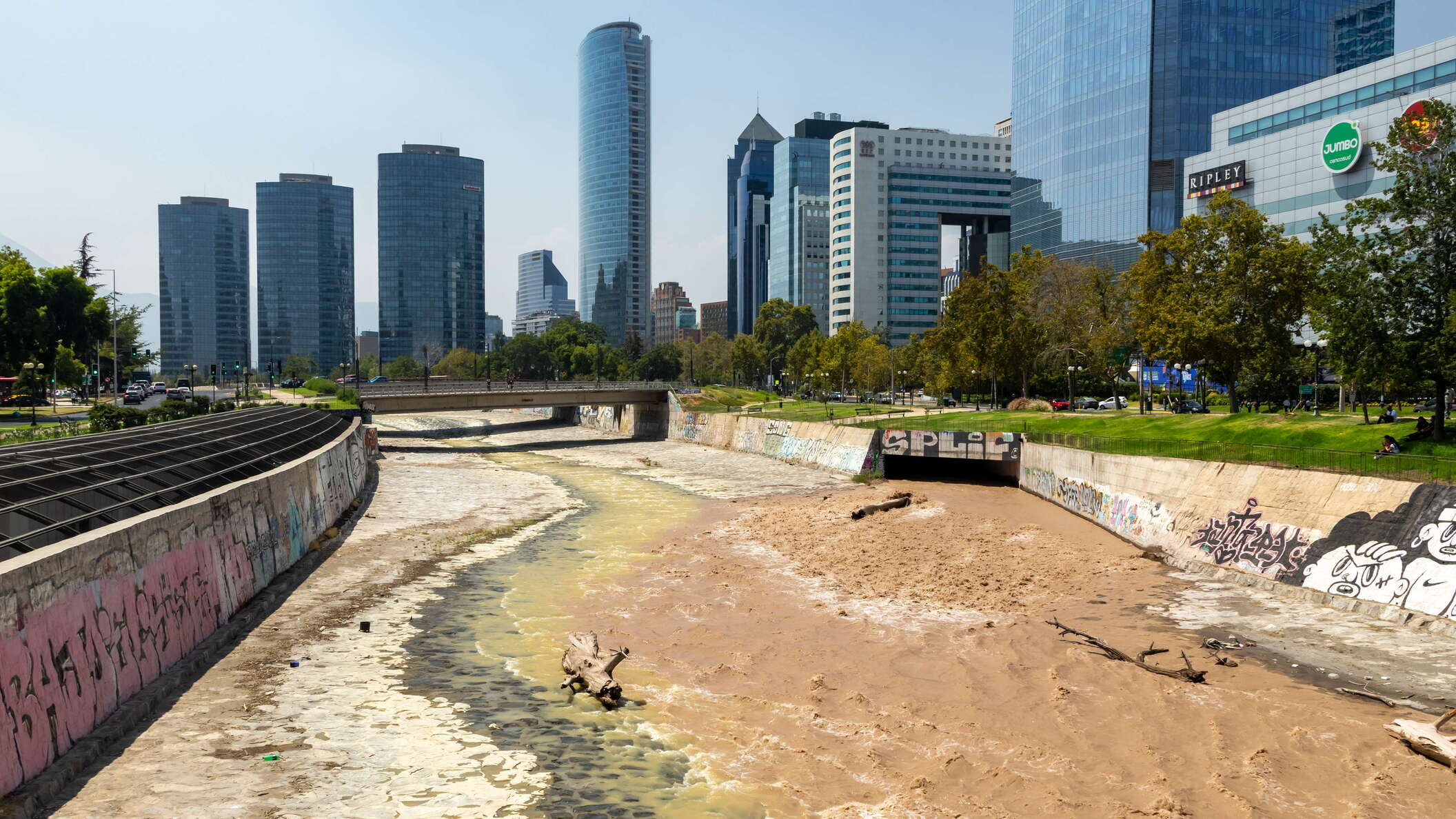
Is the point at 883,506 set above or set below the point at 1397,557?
below

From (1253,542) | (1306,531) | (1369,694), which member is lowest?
(1369,694)

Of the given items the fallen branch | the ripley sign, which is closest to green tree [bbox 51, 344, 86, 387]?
the fallen branch

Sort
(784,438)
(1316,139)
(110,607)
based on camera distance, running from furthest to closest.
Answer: (1316,139) < (784,438) < (110,607)

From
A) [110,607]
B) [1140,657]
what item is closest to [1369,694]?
[1140,657]

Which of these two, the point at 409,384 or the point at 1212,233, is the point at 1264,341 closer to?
the point at 1212,233

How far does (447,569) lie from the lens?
114 ft

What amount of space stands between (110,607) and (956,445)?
54.9 metres

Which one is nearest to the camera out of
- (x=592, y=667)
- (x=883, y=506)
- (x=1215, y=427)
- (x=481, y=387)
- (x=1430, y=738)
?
(x=1430, y=738)

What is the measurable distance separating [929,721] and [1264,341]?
48.1 metres

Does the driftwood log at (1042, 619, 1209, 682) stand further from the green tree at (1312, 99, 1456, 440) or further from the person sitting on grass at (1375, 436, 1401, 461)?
the green tree at (1312, 99, 1456, 440)

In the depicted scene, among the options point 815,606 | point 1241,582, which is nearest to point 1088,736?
point 815,606

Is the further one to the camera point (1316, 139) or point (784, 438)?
point (1316, 139)

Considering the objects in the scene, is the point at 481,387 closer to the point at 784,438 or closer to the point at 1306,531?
the point at 784,438

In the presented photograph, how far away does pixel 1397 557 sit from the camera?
84.5 ft
